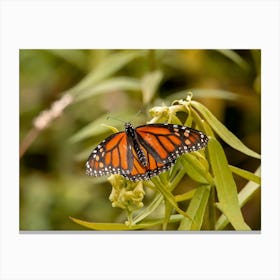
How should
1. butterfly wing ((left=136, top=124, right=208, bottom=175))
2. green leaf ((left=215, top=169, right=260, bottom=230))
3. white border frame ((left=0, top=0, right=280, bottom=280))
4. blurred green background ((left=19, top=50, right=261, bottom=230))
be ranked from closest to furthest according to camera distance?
butterfly wing ((left=136, top=124, right=208, bottom=175)) → green leaf ((left=215, top=169, right=260, bottom=230)) → white border frame ((left=0, top=0, right=280, bottom=280)) → blurred green background ((left=19, top=50, right=261, bottom=230))

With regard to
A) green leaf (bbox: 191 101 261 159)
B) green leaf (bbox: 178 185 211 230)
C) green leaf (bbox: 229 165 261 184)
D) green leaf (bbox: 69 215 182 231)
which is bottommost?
green leaf (bbox: 69 215 182 231)

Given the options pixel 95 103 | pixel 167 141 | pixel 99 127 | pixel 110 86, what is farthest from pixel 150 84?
pixel 167 141

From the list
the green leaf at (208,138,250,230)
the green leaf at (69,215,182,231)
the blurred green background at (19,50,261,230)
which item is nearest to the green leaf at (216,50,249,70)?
the blurred green background at (19,50,261,230)

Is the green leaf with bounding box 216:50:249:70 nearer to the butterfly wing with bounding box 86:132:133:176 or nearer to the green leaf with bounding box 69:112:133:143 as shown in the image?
the green leaf with bounding box 69:112:133:143

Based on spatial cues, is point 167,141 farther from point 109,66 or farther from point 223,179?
point 109,66

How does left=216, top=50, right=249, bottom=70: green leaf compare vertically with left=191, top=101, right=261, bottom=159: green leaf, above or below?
above
